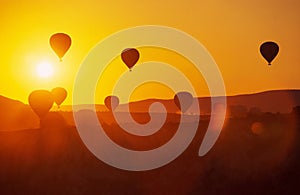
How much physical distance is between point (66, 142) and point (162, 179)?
12945mm

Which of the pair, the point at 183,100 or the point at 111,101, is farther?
the point at 111,101

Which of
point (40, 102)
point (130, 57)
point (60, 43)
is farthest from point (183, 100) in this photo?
point (60, 43)

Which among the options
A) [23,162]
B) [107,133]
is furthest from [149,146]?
[23,162]

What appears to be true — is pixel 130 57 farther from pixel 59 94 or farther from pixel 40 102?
pixel 59 94

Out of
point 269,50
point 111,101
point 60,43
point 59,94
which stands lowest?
point 60,43

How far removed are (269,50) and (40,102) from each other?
34384 mm

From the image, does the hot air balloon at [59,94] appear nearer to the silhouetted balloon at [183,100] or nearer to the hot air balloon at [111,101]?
the hot air balloon at [111,101]

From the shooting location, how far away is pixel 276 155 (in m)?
49.6

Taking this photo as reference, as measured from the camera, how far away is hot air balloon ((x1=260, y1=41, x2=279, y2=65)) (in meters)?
86.2

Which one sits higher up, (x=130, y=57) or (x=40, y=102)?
(x=130, y=57)

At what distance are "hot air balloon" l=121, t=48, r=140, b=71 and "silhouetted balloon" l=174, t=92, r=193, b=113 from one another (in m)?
16.7

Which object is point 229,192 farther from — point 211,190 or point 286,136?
point 286,136

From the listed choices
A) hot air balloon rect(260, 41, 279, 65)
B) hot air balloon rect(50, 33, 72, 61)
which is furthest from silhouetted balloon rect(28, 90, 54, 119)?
hot air balloon rect(260, 41, 279, 65)

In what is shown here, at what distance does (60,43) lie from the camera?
87.2 metres
